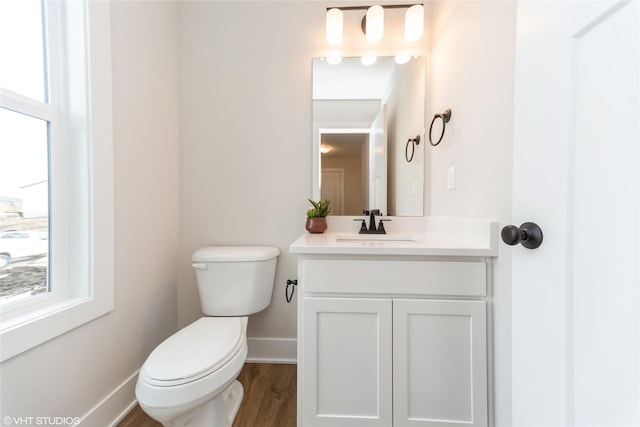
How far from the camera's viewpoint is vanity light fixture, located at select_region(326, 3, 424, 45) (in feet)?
4.85

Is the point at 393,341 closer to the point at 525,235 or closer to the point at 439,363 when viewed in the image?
the point at 439,363

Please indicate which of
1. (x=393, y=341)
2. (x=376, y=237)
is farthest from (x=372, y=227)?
(x=393, y=341)

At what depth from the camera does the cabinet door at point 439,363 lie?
96 cm

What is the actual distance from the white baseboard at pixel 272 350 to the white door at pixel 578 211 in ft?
4.29

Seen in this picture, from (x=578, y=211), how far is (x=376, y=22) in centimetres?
149

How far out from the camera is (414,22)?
1.48 m

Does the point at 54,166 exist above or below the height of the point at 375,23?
below

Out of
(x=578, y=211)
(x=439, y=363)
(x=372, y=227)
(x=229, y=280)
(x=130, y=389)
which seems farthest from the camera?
(x=372, y=227)

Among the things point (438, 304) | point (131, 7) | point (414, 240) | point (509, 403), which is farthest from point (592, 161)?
point (131, 7)

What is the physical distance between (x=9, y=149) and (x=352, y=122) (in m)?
1.47

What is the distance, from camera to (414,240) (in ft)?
4.65

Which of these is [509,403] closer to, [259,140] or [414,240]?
[414,240]

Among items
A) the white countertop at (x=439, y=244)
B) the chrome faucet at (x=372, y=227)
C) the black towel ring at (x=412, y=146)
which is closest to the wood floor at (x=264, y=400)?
the white countertop at (x=439, y=244)

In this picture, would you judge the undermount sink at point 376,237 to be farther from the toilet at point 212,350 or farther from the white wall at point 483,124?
the toilet at point 212,350
